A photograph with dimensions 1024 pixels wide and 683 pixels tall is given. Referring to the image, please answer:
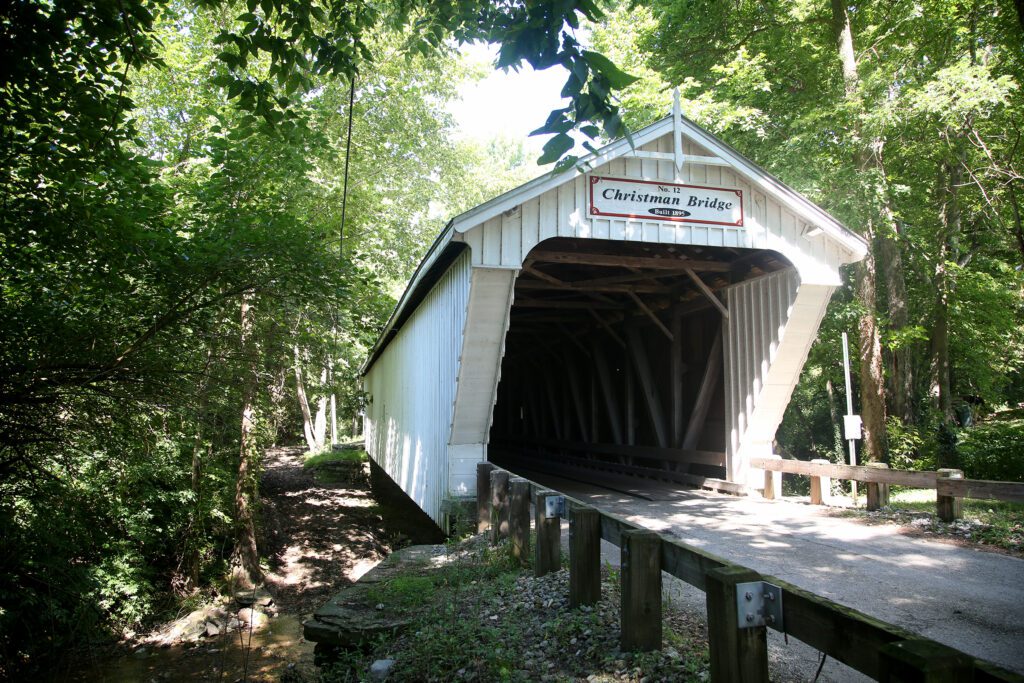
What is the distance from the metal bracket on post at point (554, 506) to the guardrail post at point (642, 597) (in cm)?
120

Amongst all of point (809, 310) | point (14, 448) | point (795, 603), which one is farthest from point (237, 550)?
point (795, 603)

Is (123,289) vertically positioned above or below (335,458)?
above

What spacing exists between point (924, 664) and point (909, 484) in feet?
17.3

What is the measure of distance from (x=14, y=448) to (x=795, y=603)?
4.31m

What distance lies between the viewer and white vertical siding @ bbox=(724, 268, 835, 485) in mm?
7691

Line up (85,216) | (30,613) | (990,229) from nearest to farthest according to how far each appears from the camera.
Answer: (85,216) → (30,613) → (990,229)

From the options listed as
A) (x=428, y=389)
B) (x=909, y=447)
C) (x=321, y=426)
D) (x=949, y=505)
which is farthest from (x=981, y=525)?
(x=321, y=426)

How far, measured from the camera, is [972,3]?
11.2 meters

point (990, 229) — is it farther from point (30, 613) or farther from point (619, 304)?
point (30, 613)

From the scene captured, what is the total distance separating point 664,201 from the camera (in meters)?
7.23

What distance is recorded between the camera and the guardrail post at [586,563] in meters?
3.69

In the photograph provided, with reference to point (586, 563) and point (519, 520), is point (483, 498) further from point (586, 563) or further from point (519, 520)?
point (586, 563)

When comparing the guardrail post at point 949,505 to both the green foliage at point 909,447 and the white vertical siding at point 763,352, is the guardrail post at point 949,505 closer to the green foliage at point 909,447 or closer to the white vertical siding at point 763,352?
the white vertical siding at point 763,352

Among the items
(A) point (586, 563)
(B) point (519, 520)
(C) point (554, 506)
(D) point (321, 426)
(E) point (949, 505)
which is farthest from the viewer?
(D) point (321, 426)
